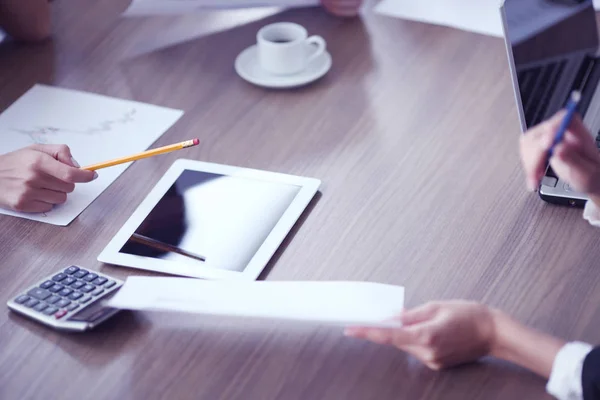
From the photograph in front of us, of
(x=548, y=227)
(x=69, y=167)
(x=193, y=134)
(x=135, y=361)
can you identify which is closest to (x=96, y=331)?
(x=135, y=361)

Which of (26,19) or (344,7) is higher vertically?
(26,19)

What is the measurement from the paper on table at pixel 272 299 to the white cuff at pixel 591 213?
274 mm

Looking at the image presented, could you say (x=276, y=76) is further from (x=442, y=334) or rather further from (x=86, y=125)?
(x=442, y=334)

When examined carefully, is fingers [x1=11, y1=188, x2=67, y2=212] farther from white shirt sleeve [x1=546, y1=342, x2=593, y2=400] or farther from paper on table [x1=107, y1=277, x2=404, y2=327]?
white shirt sleeve [x1=546, y1=342, x2=593, y2=400]

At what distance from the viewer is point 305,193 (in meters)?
0.99

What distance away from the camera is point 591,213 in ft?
3.00

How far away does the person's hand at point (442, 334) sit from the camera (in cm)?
75

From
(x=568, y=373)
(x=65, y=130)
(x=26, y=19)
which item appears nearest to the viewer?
(x=568, y=373)

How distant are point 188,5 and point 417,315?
0.80 metres

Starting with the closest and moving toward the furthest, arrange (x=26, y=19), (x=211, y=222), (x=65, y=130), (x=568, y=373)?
(x=568, y=373), (x=211, y=222), (x=65, y=130), (x=26, y=19)

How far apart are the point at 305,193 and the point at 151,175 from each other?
225 millimetres

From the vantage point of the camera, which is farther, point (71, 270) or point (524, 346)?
point (71, 270)

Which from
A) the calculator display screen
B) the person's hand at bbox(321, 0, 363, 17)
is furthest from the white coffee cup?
the calculator display screen

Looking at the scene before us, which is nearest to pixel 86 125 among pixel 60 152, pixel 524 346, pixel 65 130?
pixel 65 130
